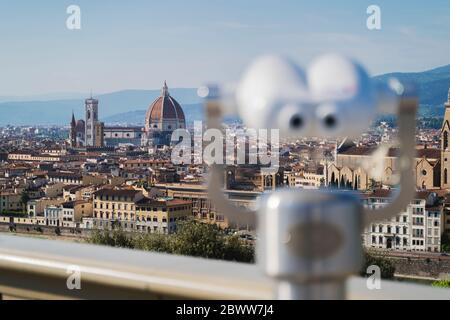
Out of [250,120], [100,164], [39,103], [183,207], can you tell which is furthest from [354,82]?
[39,103]

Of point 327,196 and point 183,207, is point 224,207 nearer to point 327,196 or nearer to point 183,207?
point 327,196

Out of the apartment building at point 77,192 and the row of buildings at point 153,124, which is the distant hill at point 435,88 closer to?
the apartment building at point 77,192

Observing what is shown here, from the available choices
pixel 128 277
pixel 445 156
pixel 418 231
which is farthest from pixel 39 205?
pixel 128 277

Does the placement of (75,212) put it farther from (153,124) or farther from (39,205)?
(153,124)

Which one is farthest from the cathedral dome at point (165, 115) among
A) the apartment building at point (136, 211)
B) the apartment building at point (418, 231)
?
the apartment building at point (418, 231)

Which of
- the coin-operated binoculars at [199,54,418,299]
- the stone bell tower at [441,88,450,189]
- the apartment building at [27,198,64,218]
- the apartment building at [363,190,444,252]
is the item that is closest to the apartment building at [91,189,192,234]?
the apartment building at [27,198,64,218]
